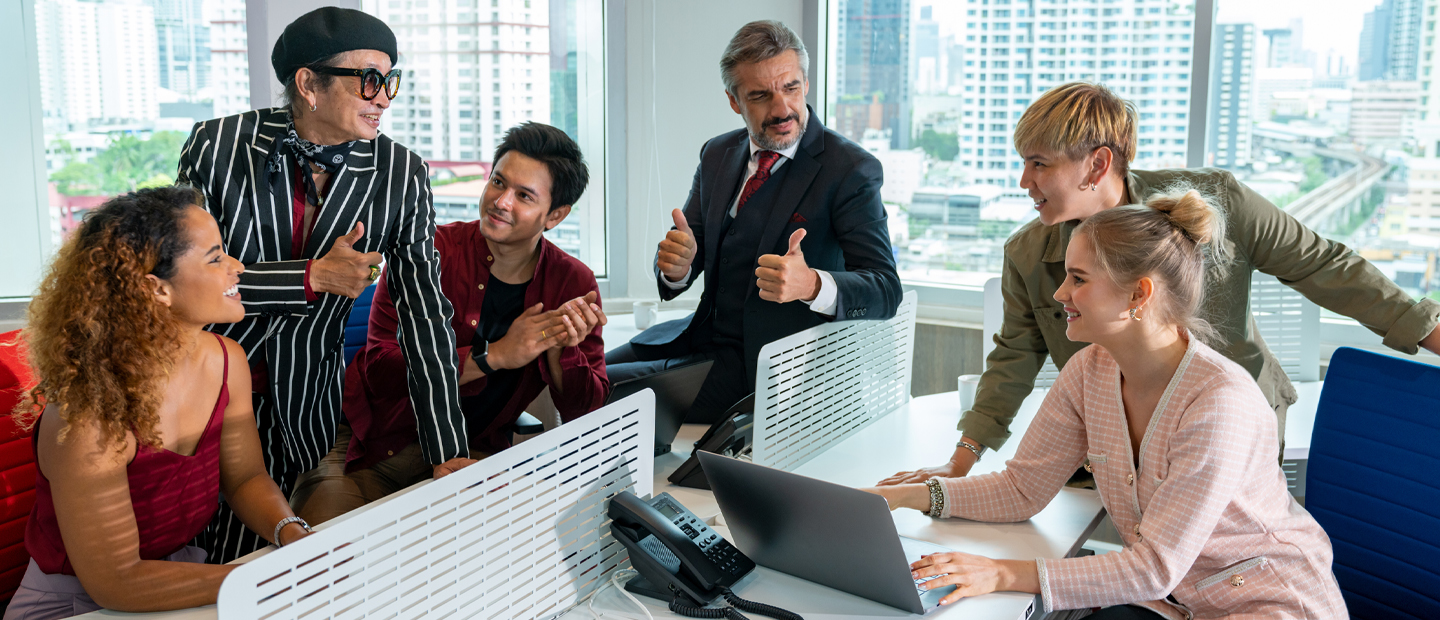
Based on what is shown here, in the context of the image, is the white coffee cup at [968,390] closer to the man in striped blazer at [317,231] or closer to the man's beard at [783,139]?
the man's beard at [783,139]

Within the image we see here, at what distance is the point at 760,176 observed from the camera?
2551 millimetres

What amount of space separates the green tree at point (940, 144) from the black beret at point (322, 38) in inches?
106

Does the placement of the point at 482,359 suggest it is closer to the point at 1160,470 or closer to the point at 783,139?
the point at 783,139

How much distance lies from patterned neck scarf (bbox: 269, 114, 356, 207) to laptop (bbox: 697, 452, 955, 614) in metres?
0.91

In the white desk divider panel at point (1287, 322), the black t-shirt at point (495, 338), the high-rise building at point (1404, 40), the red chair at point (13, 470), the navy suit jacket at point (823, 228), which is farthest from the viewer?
the high-rise building at point (1404, 40)

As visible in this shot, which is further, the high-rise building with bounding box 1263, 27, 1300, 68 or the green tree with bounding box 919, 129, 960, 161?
the green tree with bounding box 919, 129, 960, 161

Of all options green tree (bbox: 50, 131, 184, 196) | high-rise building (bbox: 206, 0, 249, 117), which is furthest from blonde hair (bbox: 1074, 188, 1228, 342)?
green tree (bbox: 50, 131, 184, 196)

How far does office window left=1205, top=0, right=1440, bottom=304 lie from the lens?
128 inches

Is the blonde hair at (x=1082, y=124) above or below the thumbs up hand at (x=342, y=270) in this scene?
above

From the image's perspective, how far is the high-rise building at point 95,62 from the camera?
3.32 meters

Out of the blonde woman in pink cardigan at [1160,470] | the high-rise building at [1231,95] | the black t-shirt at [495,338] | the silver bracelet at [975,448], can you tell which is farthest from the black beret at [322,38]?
the high-rise building at [1231,95]

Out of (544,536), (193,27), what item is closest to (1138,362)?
(544,536)

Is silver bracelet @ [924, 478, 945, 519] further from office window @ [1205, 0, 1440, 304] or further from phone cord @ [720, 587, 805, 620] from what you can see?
office window @ [1205, 0, 1440, 304]

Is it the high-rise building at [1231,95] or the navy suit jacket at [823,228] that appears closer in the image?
the navy suit jacket at [823,228]
